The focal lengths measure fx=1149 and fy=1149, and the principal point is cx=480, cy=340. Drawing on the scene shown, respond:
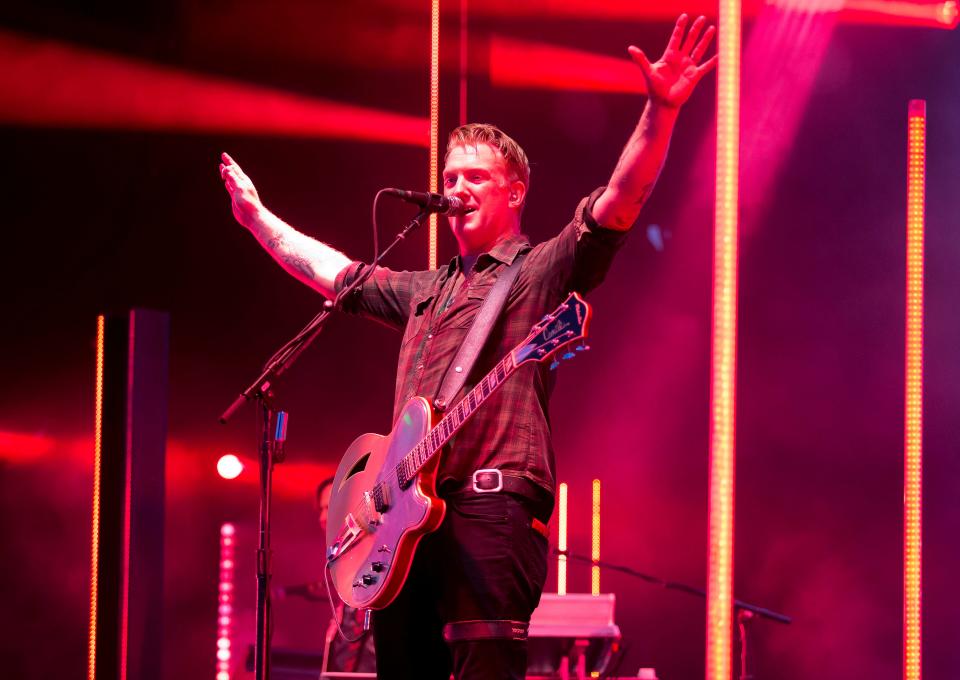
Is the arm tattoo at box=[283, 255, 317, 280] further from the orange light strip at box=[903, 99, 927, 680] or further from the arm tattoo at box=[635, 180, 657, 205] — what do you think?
the orange light strip at box=[903, 99, 927, 680]

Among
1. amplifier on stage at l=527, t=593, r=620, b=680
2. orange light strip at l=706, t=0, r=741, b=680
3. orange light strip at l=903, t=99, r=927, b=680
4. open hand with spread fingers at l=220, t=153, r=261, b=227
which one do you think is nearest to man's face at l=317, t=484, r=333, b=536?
amplifier on stage at l=527, t=593, r=620, b=680

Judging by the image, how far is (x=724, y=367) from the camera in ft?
6.97

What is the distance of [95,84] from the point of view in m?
6.91

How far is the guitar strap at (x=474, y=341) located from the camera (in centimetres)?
281

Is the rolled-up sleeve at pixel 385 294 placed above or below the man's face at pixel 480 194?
below

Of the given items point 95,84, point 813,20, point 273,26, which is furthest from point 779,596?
point 95,84

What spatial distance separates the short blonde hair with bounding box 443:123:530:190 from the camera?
3.17 metres

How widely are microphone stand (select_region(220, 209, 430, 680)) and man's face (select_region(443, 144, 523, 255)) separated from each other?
0.74ft

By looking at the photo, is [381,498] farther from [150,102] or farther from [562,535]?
[150,102]

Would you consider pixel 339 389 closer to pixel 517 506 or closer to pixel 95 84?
pixel 95 84

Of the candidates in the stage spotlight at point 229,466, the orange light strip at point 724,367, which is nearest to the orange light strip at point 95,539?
the stage spotlight at point 229,466

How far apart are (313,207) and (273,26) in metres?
1.15

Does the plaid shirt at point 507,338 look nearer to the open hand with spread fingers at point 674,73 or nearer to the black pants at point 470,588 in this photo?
the black pants at point 470,588

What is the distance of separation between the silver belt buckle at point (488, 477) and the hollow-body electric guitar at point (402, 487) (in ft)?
0.30
